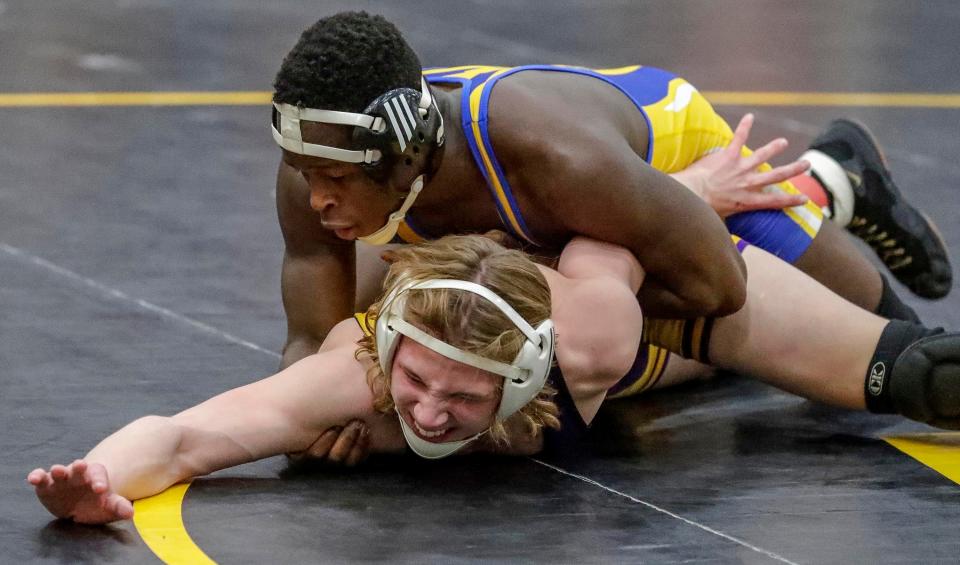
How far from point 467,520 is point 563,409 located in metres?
0.43

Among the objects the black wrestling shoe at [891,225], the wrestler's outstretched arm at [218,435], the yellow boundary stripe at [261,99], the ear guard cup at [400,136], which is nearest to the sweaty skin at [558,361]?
the wrestler's outstretched arm at [218,435]

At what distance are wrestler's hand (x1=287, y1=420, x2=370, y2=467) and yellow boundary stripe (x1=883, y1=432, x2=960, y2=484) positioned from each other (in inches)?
46.8

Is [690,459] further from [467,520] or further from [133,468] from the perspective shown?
[133,468]

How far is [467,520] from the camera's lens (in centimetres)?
330

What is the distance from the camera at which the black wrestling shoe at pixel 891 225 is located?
480cm

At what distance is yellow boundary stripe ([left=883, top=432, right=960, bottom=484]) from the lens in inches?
146

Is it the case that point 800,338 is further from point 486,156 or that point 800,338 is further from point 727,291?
point 486,156

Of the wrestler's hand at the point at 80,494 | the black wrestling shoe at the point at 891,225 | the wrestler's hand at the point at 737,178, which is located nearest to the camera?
the wrestler's hand at the point at 80,494

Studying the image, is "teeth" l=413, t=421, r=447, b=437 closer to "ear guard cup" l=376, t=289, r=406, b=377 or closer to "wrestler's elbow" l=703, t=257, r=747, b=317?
"ear guard cup" l=376, t=289, r=406, b=377

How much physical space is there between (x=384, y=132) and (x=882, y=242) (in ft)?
6.44

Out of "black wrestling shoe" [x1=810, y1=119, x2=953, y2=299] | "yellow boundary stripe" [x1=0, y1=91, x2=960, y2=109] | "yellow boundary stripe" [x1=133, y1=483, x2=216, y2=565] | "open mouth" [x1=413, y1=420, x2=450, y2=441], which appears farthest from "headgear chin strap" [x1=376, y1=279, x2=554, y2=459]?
"yellow boundary stripe" [x1=0, y1=91, x2=960, y2=109]

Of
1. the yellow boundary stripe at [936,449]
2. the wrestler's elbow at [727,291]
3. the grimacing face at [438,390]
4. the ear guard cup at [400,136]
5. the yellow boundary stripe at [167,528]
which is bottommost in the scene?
the yellow boundary stripe at [167,528]

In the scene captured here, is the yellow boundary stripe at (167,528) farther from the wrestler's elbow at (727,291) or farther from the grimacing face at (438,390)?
the wrestler's elbow at (727,291)

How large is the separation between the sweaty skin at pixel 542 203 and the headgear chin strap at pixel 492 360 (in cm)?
33
